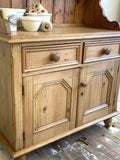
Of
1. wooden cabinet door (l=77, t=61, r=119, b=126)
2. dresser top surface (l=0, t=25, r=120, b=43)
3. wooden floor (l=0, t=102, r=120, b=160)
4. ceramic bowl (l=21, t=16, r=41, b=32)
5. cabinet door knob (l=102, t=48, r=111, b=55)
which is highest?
ceramic bowl (l=21, t=16, r=41, b=32)

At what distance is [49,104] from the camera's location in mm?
1267

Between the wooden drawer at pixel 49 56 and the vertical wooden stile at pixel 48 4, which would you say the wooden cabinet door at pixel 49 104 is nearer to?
the wooden drawer at pixel 49 56

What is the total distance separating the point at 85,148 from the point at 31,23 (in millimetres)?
998

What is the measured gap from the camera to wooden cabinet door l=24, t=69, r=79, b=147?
116 centimetres

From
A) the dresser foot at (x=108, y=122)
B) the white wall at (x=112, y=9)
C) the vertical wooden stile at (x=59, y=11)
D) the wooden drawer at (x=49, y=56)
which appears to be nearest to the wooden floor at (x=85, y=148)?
the dresser foot at (x=108, y=122)

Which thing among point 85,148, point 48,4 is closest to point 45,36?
point 48,4

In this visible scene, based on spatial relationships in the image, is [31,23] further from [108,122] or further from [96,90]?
[108,122]

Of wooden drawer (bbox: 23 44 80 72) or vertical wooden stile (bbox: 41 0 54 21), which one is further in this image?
vertical wooden stile (bbox: 41 0 54 21)

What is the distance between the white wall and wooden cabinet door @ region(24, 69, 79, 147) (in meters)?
1.03

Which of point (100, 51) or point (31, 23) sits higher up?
point (31, 23)

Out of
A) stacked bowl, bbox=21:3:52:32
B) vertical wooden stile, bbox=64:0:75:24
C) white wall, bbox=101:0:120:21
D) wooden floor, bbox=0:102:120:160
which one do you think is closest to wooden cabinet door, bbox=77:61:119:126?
wooden floor, bbox=0:102:120:160

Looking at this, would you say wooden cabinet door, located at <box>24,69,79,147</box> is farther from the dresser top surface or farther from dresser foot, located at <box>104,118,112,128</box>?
dresser foot, located at <box>104,118,112,128</box>

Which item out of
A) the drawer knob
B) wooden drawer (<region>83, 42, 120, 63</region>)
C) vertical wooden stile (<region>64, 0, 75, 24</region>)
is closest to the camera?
the drawer knob

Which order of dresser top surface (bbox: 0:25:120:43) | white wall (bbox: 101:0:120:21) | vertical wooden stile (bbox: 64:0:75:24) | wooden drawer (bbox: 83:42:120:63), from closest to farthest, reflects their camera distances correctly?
dresser top surface (bbox: 0:25:120:43)
wooden drawer (bbox: 83:42:120:63)
vertical wooden stile (bbox: 64:0:75:24)
white wall (bbox: 101:0:120:21)
